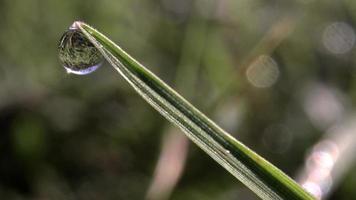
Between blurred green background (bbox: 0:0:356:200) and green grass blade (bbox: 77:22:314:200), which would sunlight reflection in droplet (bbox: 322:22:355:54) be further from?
green grass blade (bbox: 77:22:314:200)

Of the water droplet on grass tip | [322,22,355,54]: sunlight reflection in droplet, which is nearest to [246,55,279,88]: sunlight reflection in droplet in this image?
[322,22,355,54]: sunlight reflection in droplet

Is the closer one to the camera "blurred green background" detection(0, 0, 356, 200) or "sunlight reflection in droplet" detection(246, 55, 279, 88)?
"blurred green background" detection(0, 0, 356, 200)

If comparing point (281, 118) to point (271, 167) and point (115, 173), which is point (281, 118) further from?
point (271, 167)

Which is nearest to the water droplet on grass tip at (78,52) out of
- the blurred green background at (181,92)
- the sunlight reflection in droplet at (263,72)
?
the blurred green background at (181,92)

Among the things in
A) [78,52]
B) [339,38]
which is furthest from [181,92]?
[78,52]

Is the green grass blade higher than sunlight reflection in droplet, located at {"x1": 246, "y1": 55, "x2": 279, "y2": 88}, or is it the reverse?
the green grass blade
